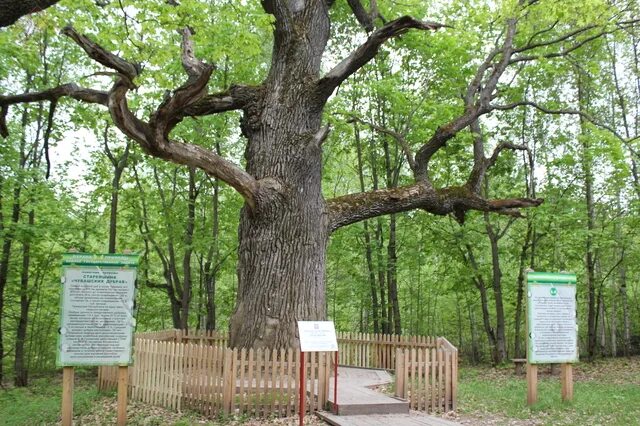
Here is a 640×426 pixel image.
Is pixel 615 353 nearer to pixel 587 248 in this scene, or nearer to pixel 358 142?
pixel 587 248

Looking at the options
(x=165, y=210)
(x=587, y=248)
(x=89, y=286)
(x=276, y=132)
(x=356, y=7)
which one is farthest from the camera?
(x=165, y=210)

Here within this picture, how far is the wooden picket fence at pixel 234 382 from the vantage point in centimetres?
758

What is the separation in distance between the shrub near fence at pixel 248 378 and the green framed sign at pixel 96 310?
1.33 meters

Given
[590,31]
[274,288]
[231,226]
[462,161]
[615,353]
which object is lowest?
[615,353]

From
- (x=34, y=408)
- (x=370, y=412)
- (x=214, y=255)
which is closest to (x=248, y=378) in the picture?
(x=370, y=412)

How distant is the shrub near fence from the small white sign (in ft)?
2.73

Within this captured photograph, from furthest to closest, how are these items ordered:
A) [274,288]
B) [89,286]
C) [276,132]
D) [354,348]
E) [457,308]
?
[457,308] < [354,348] < [276,132] < [274,288] < [89,286]

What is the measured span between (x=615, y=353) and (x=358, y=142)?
1354 centimetres

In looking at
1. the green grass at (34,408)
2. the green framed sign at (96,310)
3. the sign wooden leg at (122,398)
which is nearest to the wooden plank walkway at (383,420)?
the sign wooden leg at (122,398)

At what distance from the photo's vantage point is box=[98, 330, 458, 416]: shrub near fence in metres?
7.62

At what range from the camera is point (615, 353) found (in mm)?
20250

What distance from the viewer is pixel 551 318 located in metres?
9.09

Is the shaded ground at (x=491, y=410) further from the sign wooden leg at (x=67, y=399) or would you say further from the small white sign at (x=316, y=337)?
the small white sign at (x=316, y=337)

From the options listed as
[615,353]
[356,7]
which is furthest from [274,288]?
[615,353]
